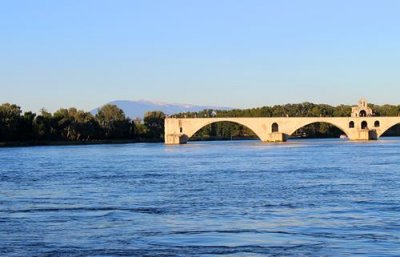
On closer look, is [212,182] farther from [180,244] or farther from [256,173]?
[180,244]

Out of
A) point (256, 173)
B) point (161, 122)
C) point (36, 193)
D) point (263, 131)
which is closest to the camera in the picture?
point (36, 193)

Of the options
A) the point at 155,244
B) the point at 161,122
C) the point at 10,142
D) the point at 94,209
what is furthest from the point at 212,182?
the point at 161,122

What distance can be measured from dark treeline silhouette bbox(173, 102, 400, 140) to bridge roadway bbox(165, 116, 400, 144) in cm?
3246

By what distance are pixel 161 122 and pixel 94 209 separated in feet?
425

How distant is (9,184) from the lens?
1501 inches

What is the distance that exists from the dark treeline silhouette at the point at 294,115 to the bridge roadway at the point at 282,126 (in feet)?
106

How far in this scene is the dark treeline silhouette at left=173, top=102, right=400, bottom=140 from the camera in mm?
172875

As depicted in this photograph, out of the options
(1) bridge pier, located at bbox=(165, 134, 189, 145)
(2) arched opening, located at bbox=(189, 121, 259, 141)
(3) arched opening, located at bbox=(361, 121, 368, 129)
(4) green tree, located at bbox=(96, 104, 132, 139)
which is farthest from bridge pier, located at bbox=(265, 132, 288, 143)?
(2) arched opening, located at bbox=(189, 121, 259, 141)

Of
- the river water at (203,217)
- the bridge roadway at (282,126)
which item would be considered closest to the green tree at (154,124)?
the bridge roadway at (282,126)

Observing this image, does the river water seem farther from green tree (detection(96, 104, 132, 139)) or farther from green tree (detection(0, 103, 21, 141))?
green tree (detection(96, 104, 132, 139))

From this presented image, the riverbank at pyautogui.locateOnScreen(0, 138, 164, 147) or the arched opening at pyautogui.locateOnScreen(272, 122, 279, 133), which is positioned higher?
the arched opening at pyautogui.locateOnScreen(272, 122, 279, 133)

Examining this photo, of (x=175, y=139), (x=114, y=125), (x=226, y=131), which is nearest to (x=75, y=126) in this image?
(x=114, y=125)

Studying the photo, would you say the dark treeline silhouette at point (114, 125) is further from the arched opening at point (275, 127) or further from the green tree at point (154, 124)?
the arched opening at point (275, 127)

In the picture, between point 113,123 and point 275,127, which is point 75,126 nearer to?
point 113,123
